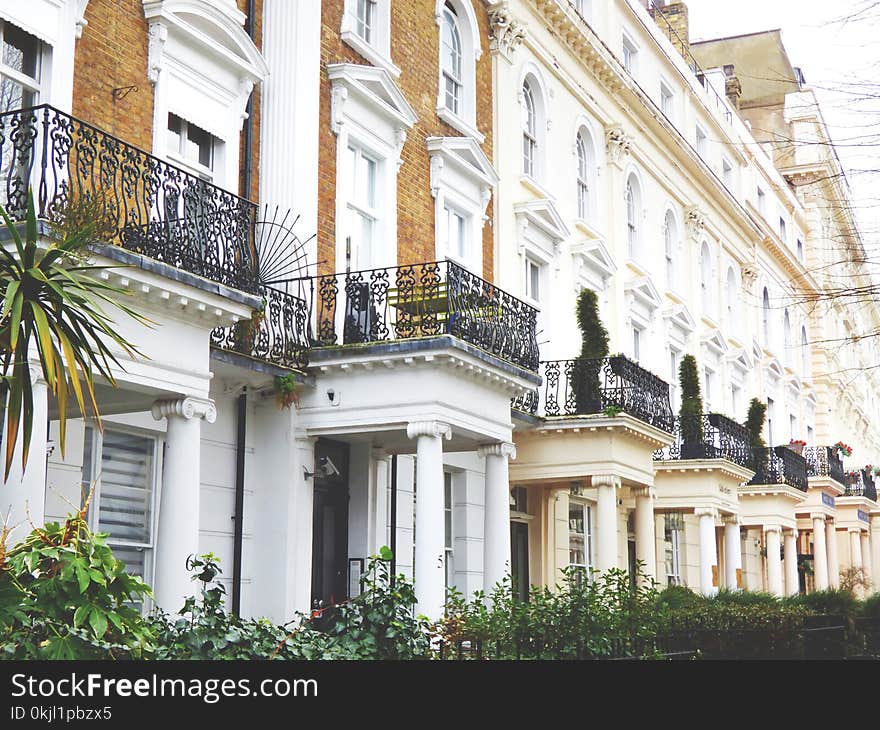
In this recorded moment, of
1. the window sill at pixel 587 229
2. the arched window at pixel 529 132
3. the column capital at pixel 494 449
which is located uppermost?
the arched window at pixel 529 132

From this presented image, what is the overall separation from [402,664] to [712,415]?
2107 centimetres

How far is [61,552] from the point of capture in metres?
7.87

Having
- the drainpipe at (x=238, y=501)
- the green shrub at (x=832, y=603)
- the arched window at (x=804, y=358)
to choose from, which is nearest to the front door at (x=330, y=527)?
the drainpipe at (x=238, y=501)

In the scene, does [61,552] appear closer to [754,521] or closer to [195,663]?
[195,663]

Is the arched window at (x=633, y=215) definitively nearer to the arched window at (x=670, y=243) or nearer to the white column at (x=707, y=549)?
the arched window at (x=670, y=243)

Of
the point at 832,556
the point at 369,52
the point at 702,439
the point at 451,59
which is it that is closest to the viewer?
the point at 369,52

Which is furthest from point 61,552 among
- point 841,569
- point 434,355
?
point 841,569

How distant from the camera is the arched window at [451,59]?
64.4 feet

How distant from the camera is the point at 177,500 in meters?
11.2

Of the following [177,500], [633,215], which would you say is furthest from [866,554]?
[177,500]

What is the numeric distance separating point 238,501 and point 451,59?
9.11 metres

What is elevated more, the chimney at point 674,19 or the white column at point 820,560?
the chimney at point 674,19

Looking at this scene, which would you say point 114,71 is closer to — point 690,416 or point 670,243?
point 690,416

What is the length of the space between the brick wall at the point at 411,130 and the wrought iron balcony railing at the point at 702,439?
24.1 feet
